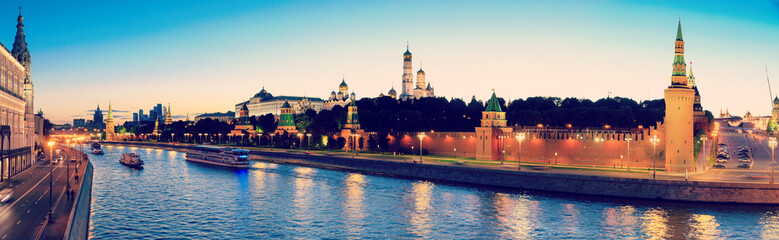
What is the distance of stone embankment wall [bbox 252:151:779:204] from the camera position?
42.3 meters

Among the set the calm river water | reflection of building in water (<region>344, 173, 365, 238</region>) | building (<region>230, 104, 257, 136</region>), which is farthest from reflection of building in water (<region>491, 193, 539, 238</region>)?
building (<region>230, 104, 257, 136</region>)

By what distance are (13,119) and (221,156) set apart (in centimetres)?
3857

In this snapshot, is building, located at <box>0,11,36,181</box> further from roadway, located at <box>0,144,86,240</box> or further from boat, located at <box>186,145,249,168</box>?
boat, located at <box>186,145,249,168</box>

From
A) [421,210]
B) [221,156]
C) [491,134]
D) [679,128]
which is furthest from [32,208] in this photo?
[221,156]

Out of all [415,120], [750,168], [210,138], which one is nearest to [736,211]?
[750,168]

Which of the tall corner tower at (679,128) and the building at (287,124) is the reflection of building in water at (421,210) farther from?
the building at (287,124)

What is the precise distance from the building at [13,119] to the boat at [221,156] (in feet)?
85.5

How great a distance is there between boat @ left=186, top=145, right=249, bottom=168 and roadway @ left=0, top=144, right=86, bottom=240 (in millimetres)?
37305

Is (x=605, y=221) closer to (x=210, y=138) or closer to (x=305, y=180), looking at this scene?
(x=305, y=180)

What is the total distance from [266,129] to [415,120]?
53.2 metres

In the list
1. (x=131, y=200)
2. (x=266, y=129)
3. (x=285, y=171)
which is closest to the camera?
(x=131, y=200)

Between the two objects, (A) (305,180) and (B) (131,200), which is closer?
(B) (131,200)

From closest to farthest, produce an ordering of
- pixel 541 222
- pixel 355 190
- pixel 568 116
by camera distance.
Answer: pixel 541 222
pixel 355 190
pixel 568 116

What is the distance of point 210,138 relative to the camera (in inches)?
6540
